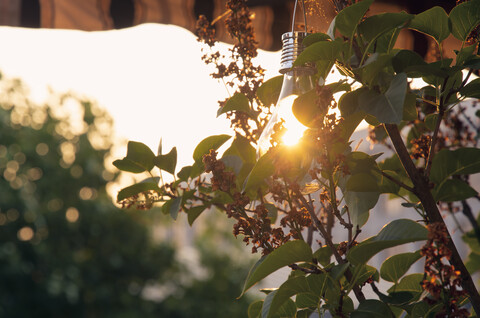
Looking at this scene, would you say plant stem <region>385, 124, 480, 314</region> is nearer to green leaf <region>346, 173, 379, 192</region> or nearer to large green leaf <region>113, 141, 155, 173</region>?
green leaf <region>346, 173, 379, 192</region>

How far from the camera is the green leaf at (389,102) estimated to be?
1.43ft

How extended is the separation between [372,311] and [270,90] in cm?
34

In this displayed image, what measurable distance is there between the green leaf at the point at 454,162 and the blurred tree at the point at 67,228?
13.7 m

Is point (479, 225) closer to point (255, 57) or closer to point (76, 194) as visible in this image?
point (255, 57)

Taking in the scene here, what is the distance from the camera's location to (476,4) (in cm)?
53

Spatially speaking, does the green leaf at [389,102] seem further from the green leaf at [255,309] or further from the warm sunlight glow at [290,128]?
the green leaf at [255,309]

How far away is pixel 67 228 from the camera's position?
14578mm

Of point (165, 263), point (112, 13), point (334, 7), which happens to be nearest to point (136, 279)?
point (165, 263)

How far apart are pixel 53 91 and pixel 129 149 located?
15.4m

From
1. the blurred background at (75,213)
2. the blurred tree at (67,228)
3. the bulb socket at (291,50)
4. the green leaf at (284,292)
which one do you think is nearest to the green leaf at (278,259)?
the green leaf at (284,292)

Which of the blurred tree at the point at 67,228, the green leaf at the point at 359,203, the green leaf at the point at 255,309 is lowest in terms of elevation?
the green leaf at the point at 255,309

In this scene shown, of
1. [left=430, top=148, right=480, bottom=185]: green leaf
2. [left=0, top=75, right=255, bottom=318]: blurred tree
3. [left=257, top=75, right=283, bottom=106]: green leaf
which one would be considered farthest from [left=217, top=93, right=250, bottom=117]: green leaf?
[left=0, top=75, right=255, bottom=318]: blurred tree

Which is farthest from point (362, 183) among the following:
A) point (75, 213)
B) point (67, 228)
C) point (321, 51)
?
point (75, 213)

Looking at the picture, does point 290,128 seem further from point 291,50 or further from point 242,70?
point 242,70
